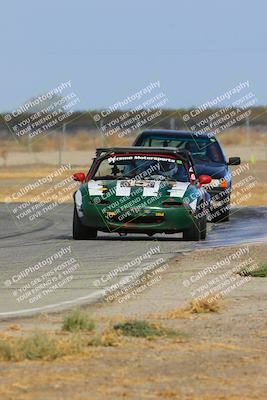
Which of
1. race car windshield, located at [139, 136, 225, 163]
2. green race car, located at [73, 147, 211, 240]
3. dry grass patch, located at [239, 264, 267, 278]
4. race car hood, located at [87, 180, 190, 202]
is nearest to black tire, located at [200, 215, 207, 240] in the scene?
green race car, located at [73, 147, 211, 240]

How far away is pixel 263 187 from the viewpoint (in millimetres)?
44000

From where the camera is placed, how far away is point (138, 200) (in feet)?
71.6

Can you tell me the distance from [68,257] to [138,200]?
3.21 m

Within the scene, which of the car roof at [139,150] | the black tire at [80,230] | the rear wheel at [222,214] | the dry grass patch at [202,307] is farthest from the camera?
the rear wheel at [222,214]

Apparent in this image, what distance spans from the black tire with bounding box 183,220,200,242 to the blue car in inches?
201

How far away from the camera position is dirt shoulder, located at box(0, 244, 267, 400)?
881 cm

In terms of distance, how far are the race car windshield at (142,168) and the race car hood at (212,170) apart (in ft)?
14.2

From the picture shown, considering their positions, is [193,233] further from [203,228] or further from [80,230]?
[80,230]

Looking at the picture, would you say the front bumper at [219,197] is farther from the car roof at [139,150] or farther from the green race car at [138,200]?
the green race car at [138,200]

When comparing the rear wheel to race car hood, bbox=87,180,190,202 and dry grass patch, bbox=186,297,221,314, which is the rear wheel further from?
dry grass patch, bbox=186,297,221,314

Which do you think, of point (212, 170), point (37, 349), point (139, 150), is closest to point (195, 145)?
point (212, 170)

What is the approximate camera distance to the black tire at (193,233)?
2216 centimetres

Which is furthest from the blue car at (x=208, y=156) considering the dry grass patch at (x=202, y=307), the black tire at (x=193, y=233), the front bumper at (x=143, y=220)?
the dry grass patch at (x=202, y=307)

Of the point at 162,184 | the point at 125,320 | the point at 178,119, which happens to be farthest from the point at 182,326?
the point at 178,119
